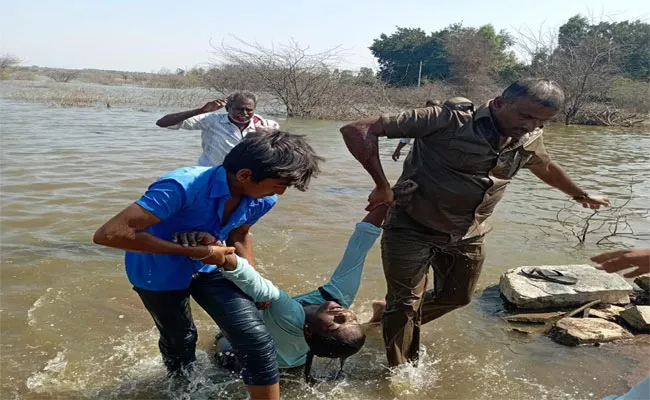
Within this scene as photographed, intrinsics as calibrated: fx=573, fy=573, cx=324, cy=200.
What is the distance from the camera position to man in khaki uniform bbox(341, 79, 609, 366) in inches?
125

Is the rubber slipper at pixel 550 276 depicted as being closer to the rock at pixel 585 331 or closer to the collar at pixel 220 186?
the rock at pixel 585 331

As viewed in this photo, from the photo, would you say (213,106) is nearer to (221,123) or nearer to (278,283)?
(221,123)

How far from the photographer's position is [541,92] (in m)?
3.10

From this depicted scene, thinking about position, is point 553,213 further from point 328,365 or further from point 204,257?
point 204,257

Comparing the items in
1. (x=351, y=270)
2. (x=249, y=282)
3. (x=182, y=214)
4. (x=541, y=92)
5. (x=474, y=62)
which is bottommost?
(x=351, y=270)

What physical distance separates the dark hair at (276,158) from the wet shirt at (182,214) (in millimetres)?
144

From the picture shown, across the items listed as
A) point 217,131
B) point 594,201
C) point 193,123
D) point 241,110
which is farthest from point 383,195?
point 193,123

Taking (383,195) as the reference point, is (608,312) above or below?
below

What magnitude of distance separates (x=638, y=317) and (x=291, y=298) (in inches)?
117

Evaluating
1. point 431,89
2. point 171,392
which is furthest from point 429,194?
point 431,89

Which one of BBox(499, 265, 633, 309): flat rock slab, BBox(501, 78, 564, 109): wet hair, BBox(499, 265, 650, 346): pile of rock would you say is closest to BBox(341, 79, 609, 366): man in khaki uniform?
BBox(501, 78, 564, 109): wet hair

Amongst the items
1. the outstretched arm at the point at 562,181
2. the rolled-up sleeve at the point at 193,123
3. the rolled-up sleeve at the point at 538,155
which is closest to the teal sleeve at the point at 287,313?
the rolled-up sleeve at the point at 538,155

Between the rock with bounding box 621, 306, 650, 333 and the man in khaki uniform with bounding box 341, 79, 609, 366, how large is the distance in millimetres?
1556

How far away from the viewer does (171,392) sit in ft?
11.5
